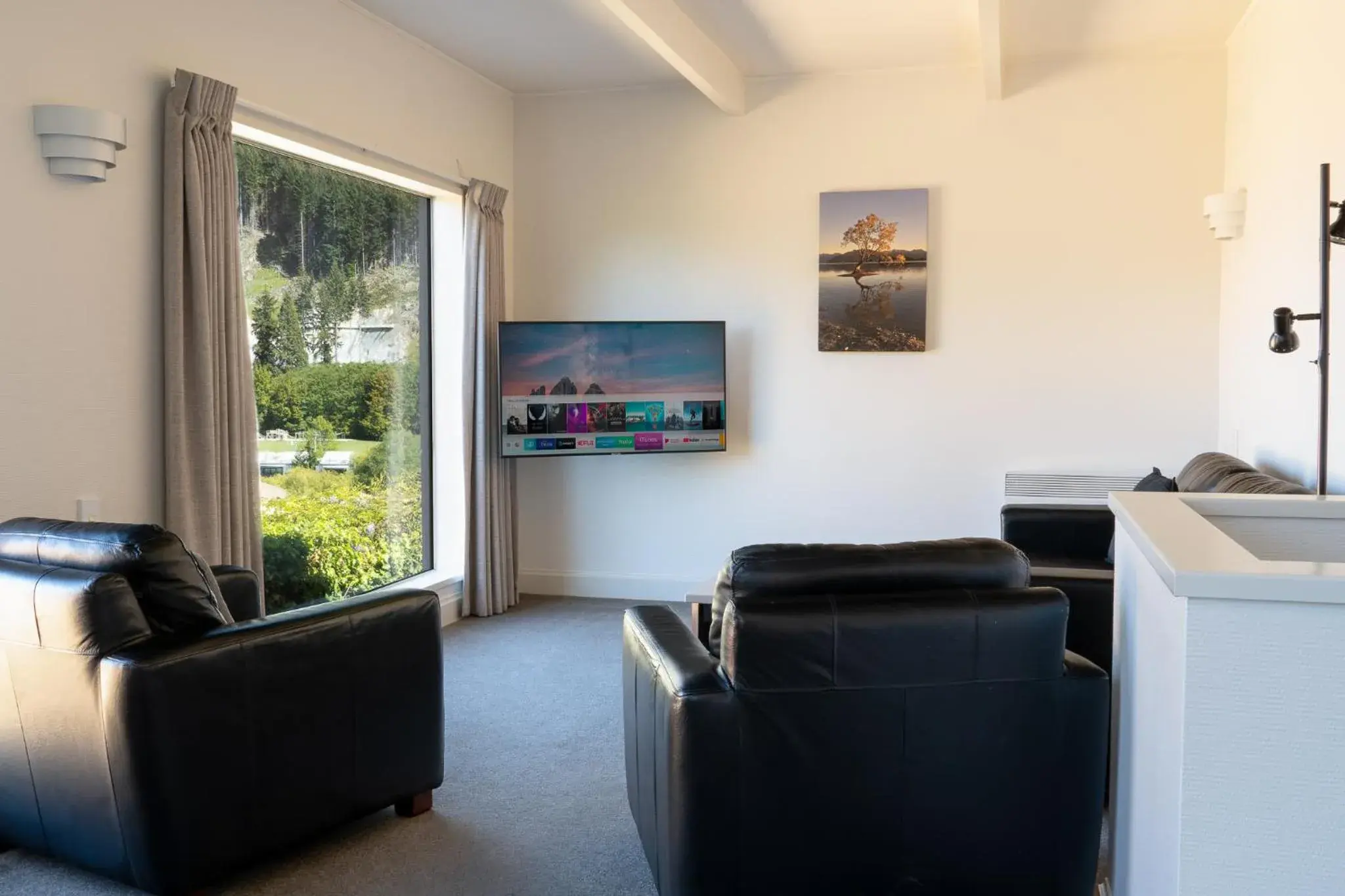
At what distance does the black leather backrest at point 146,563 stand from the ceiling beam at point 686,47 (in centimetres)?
264

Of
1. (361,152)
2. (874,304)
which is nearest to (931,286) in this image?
(874,304)

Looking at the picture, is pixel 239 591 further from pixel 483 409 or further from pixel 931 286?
pixel 931 286

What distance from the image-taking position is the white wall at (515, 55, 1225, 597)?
543 cm

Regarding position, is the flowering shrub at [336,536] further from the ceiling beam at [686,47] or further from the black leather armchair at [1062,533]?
the black leather armchair at [1062,533]

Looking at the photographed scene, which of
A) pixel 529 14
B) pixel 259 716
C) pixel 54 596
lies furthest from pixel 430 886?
pixel 529 14

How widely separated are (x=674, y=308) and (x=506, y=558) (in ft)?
5.41

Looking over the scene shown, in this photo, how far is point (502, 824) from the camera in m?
3.09

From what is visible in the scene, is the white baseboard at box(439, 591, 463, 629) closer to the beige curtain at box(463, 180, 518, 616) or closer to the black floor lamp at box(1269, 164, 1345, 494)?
the beige curtain at box(463, 180, 518, 616)

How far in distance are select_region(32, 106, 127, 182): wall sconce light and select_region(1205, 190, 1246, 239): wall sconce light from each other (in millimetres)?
4316

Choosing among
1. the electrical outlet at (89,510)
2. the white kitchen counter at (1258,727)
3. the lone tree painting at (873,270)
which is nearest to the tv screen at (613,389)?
the lone tree painting at (873,270)

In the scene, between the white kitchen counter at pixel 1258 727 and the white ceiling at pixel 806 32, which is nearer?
the white kitchen counter at pixel 1258 727

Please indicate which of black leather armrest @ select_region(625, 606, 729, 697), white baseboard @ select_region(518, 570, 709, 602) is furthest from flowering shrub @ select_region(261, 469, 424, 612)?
black leather armrest @ select_region(625, 606, 729, 697)

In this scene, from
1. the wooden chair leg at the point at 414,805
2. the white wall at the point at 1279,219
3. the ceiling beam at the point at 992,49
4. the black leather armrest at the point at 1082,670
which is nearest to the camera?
the black leather armrest at the point at 1082,670

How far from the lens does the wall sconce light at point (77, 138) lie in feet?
10.2
